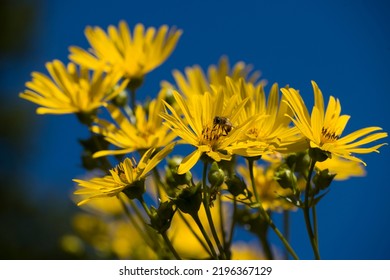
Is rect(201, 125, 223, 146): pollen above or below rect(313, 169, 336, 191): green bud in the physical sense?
above

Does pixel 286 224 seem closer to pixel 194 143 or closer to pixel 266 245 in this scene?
pixel 266 245

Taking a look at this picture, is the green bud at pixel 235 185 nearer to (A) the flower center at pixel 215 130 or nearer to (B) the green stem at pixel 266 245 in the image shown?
(A) the flower center at pixel 215 130

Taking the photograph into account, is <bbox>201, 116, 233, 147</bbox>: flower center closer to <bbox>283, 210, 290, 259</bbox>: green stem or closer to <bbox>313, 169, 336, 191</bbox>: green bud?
<bbox>313, 169, 336, 191</bbox>: green bud

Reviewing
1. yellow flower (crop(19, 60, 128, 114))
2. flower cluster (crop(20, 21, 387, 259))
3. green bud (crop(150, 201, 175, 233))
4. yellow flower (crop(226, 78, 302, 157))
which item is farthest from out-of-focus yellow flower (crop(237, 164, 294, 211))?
yellow flower (crop(19, 60, 128, 114))

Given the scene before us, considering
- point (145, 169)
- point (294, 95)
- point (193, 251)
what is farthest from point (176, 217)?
point (294, 95)

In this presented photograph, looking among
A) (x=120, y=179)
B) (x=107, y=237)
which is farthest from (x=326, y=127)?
(x=107, y=237)

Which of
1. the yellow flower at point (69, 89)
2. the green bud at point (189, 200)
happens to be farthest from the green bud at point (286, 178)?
the yellow flower at point (69, 89)
